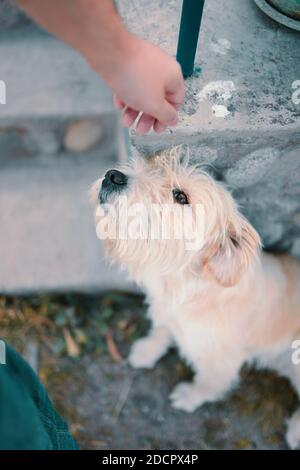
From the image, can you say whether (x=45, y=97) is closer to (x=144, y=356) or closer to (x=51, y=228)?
(x=51, y=228)

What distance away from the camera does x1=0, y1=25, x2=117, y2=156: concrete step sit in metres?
2.72

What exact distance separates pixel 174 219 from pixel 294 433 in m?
1.58

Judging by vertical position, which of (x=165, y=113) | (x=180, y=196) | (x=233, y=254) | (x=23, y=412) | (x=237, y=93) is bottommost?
(x=23, y=412)

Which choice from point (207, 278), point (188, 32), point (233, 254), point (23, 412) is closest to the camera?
point (23, 412)

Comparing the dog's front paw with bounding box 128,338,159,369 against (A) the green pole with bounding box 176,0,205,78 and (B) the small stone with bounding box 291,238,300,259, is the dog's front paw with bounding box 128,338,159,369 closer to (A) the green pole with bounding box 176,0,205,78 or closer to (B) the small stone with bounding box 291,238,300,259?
(B) the small stone with bounding box 291,238,300,259

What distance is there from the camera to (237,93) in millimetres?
1934

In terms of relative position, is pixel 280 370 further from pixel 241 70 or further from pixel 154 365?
pixel 241 70

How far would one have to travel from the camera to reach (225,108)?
189 centimetres

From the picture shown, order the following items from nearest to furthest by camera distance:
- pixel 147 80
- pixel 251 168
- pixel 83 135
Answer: pixel 147 80 < pixel 251 168 < pixel 83 135

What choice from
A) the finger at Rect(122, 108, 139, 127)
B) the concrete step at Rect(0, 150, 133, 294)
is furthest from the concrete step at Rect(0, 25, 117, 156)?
the finger at Rect(122, 108, 139, 127)

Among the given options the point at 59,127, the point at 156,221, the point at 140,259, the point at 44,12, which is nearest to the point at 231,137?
the point at 156,221

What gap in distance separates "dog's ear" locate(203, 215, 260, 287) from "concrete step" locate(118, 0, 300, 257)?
0.31m

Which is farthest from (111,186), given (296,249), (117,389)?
(117,389)
